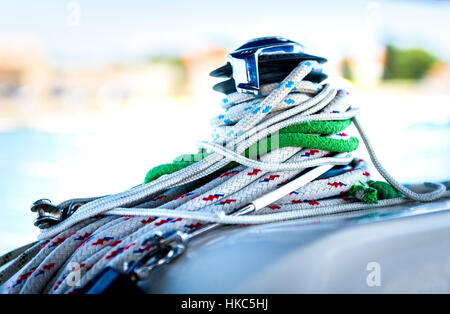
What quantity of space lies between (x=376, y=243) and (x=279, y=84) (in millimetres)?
304

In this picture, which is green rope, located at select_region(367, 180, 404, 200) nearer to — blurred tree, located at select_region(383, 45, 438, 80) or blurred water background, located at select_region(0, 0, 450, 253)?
blurred water background, located at select_region(0, 0, 450, 253)

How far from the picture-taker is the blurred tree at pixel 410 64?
7.92 meters

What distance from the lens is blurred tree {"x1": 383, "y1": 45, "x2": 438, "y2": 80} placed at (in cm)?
792

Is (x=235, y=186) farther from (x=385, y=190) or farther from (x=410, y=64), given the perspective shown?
(x=410, y=64)

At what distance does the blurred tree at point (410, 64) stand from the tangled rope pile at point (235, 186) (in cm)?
766

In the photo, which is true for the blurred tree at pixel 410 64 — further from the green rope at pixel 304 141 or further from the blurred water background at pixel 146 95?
the green rope at pixel 304 141

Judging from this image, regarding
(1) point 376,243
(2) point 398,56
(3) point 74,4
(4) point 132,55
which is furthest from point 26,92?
(2) point 398,56

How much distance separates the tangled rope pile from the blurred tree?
766 cm

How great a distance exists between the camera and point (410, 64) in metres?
8.42

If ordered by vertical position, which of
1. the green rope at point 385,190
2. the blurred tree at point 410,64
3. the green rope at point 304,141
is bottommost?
the green rope at point 385,190

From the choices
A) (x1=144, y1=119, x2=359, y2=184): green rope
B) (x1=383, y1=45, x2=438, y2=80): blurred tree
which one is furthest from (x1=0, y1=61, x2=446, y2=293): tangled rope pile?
(x1=383, y1=45, x2=438, y2=80): blurred tree

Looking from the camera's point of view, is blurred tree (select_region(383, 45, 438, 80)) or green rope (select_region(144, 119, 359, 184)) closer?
green rope (select_region(144, 119, 359, 184))

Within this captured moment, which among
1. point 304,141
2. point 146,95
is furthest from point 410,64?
point 304,141

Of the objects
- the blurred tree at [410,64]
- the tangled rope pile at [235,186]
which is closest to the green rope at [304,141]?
the tangled rope pile at [235,186]
